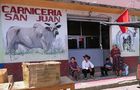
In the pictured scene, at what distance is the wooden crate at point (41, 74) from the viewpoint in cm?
615

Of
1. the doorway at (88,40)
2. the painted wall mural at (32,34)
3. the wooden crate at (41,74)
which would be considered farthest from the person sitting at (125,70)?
the wooden crate at (41,74)

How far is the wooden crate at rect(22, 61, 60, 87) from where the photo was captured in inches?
A: 242

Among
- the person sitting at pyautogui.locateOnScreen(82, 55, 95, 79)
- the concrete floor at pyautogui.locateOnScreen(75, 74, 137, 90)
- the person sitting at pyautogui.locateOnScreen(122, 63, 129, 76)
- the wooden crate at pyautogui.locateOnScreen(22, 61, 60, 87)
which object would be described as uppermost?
the wooden crate at pyautogui.locateOnScreen(22, 61, 60, 87)

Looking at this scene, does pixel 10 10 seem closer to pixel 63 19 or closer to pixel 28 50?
pixel 28 50

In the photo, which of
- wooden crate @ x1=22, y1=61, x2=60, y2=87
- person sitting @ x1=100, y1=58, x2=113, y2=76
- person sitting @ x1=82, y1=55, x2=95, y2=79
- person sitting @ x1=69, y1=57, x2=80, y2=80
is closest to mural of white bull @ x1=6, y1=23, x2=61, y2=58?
person sitting @ x1=69, y1=57, x2=80, y2=80

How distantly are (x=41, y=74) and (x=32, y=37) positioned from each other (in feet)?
21.1

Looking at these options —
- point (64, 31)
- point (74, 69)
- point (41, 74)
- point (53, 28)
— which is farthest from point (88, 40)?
point (41, 74)

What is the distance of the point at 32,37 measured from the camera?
12523 mm

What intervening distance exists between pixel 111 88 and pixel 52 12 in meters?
4.05

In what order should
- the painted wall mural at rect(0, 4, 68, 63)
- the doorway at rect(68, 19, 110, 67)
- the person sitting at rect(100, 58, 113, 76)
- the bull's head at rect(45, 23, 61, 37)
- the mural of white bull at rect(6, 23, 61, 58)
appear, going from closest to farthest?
1. the painted wall mural at rect(0, 4, 68, 63)
2. the mural of white bull at rect(6, 23, 61, 58)
3. the bull's head at rect(45, 23, 61, 37)
4. the person sitting at rect(100, 58, 113, 76)
5. the doorway at rect(68, 19, 110, 67)

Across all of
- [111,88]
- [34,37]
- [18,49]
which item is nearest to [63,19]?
[34,37]

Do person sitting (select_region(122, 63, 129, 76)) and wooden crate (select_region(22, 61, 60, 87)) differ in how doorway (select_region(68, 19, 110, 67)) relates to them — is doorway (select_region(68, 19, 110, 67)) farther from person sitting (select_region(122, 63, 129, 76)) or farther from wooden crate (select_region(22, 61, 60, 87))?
wooden crate (select_region(22, 61, 60, 87))

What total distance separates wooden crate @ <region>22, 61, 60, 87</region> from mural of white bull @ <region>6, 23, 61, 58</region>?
5.70m

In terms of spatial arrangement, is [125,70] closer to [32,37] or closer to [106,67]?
[106,67]
